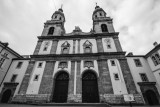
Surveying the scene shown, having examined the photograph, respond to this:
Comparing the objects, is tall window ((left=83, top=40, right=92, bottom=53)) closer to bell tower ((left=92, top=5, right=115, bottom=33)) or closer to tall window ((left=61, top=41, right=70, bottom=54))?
tall window ((left=61, top=41, right=70, bottom=54))

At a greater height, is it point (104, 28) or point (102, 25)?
point (102, 25)

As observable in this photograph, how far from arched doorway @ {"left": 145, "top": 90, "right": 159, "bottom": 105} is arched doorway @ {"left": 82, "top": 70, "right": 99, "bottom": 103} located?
833 centimetres

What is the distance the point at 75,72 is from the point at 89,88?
3704mm

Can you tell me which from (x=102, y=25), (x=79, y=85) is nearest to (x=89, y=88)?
(x=79, y=85)

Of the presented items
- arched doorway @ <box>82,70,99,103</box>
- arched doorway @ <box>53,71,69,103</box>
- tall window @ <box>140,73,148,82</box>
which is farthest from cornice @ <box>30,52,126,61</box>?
tall window @ <box>140,73,148,82</box>

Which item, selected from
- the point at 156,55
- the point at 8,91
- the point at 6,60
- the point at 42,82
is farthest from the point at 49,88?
the point at 156,55

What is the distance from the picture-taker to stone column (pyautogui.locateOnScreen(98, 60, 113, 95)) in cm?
1459

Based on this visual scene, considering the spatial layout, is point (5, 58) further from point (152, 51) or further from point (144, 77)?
point (152, 51)

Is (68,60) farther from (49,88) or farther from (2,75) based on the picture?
(2,75)

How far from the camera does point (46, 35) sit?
75.0 feet

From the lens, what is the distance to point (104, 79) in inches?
613

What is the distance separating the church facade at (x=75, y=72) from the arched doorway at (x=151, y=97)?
1.86 m

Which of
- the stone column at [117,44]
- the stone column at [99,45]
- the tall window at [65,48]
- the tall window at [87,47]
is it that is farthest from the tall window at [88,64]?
the stone column at [117,44]

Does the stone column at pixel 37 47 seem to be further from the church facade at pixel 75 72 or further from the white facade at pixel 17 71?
the white facade at pixel 17 71
